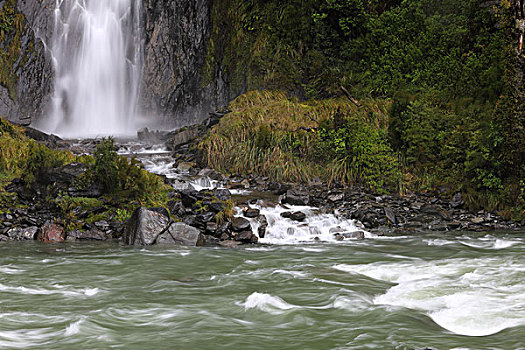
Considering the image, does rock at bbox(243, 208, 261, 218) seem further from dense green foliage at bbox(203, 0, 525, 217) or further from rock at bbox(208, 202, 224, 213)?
dense green foliage at bbox(203, 0, 525, 217)

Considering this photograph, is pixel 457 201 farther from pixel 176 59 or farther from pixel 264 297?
pixel 176 59

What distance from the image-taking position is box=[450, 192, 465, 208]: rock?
10930 mm

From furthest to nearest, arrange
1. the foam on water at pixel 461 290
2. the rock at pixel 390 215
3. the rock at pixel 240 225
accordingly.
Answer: the rock at pixel 390 215, the rock at pixel 240 225, the foam on water at pixel 461 290

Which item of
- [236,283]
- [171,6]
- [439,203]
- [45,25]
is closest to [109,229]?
[236,283]

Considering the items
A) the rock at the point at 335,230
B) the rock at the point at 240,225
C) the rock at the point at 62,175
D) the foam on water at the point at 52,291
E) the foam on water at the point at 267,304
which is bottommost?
the foam on water at the point at 267,304

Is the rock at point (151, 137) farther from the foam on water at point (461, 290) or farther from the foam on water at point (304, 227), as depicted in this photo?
the foam on water at point (461, 290)

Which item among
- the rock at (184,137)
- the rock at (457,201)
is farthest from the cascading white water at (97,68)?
the rock at (457,201)

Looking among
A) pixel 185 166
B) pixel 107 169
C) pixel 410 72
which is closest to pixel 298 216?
pixel 107 169

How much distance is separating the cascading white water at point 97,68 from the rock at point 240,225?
19.4 m

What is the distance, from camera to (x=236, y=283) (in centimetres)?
611

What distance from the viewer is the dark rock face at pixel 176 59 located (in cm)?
2573

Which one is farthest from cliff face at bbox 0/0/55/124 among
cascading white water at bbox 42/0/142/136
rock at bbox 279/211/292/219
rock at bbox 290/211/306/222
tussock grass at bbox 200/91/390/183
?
rock at bbox 290/211/306/222

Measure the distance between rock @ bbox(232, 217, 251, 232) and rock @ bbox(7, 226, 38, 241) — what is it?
3822 mm

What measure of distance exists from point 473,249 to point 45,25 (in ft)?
93.3
